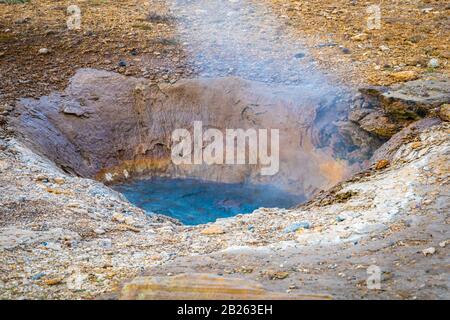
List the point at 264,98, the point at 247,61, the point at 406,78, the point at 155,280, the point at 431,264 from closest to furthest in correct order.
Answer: the point at 155,280
the point at 431,264
the point at 406,78
the point at 264,98
the point at 247,61

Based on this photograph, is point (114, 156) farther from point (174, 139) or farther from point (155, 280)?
point (155, 280)

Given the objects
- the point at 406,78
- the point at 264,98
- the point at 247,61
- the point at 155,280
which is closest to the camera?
the point at 155,280

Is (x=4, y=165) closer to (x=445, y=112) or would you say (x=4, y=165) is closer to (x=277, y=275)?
(x=277, y=275)

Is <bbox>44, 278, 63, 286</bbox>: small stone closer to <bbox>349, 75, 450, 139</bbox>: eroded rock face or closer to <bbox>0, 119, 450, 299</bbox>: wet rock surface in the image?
<bbox>0, 119, 450, 299</bbox>: wet rock surface

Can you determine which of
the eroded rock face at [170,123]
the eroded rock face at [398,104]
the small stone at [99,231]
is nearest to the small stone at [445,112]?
the eroded rock face at [398,104]

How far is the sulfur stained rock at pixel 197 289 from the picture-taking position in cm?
297

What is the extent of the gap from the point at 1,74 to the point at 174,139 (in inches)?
88.4

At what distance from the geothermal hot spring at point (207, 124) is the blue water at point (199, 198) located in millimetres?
12

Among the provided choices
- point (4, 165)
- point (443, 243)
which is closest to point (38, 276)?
point (4, 165)

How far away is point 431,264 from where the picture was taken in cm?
333

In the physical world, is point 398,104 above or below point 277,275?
above

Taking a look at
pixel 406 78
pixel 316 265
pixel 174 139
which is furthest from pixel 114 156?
pixel 316 265

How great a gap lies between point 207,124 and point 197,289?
445 cm

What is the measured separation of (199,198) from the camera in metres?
7.16
